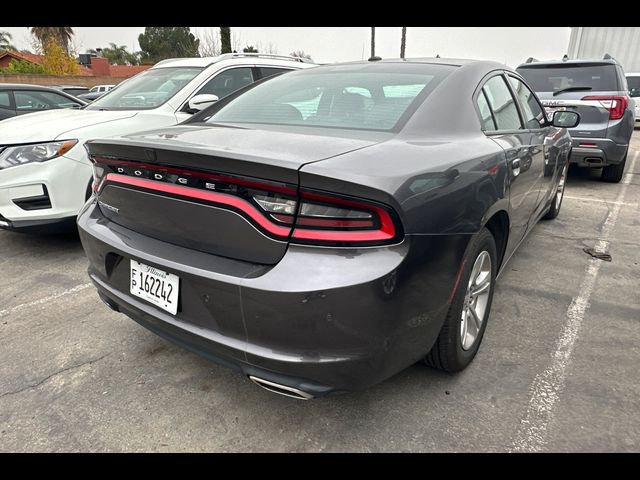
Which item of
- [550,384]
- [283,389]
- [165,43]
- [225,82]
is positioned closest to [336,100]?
[283,389]

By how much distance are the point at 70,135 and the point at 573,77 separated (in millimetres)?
6250

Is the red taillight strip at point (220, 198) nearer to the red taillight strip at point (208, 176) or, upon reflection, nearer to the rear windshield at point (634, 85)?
the red taillight strip at point (208, 176)

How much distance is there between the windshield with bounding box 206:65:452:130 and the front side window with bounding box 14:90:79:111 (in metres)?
6.42

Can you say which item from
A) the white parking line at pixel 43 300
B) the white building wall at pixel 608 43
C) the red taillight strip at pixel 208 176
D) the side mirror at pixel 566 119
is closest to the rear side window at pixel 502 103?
the side mirror at pixel 566 119

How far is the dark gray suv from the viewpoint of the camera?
5867mm

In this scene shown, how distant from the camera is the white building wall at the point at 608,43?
1448 cm

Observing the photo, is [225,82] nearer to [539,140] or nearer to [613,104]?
[539,140]

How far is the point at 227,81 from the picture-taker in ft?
15.5

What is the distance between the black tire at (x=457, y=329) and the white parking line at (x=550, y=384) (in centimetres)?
35

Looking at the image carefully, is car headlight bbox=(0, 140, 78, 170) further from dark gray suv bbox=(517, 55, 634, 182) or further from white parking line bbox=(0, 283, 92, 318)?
dark gray suv bbox=(517, 55, 634, 182)

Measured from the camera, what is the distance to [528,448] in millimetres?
1779

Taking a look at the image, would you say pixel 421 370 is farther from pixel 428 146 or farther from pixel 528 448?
pixel 428 146

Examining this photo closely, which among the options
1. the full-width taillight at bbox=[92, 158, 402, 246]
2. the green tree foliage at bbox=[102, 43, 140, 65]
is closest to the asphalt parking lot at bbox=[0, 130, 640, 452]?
the full-width taillight at bbox=[92, 158, 402, 246]
